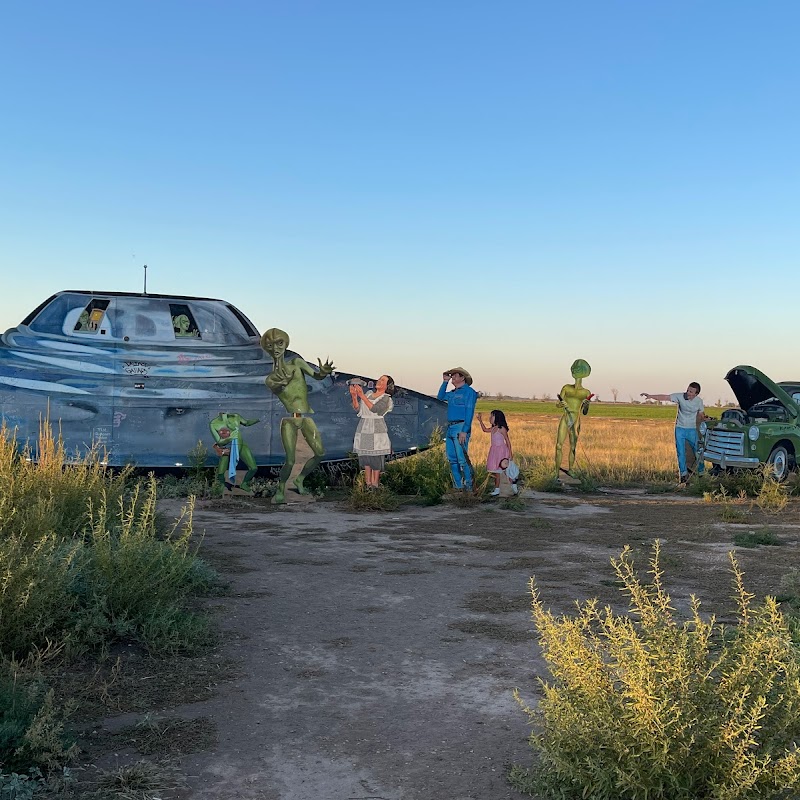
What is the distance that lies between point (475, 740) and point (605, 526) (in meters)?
7.10

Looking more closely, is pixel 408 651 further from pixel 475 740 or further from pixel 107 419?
pixel 107 419

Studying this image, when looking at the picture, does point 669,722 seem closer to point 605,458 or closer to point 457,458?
point 457,458

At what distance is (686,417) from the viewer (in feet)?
49.4

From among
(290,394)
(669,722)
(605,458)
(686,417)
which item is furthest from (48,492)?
(605,458)

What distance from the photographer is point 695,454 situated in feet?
50.4

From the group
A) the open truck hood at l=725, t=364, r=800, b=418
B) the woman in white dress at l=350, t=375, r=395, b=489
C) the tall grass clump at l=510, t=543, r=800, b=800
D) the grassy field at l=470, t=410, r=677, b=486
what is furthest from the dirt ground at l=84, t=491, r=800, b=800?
the grassy field at l=470, t=410, r=677, b=486

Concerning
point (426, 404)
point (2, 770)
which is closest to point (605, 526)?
point (426, 404)

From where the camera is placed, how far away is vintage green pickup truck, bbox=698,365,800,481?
14.5 m

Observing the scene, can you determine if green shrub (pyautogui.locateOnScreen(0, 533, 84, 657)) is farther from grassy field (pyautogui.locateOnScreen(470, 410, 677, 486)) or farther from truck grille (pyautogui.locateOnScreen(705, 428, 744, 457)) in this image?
truck grille (pyautogui.locateOnScreen(705, 428, 744, 457))

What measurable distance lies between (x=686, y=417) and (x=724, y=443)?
0.85 m

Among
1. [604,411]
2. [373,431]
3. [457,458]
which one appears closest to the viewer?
[373,431]

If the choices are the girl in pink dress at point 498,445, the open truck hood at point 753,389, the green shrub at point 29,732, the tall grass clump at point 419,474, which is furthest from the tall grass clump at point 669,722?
the open truck hood at point 753,389

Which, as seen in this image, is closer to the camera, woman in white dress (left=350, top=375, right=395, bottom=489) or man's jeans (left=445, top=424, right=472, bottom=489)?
woman in white dress (left=350, top=375, right=395, bottom=489)

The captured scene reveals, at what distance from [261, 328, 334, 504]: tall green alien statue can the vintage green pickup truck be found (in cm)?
779
